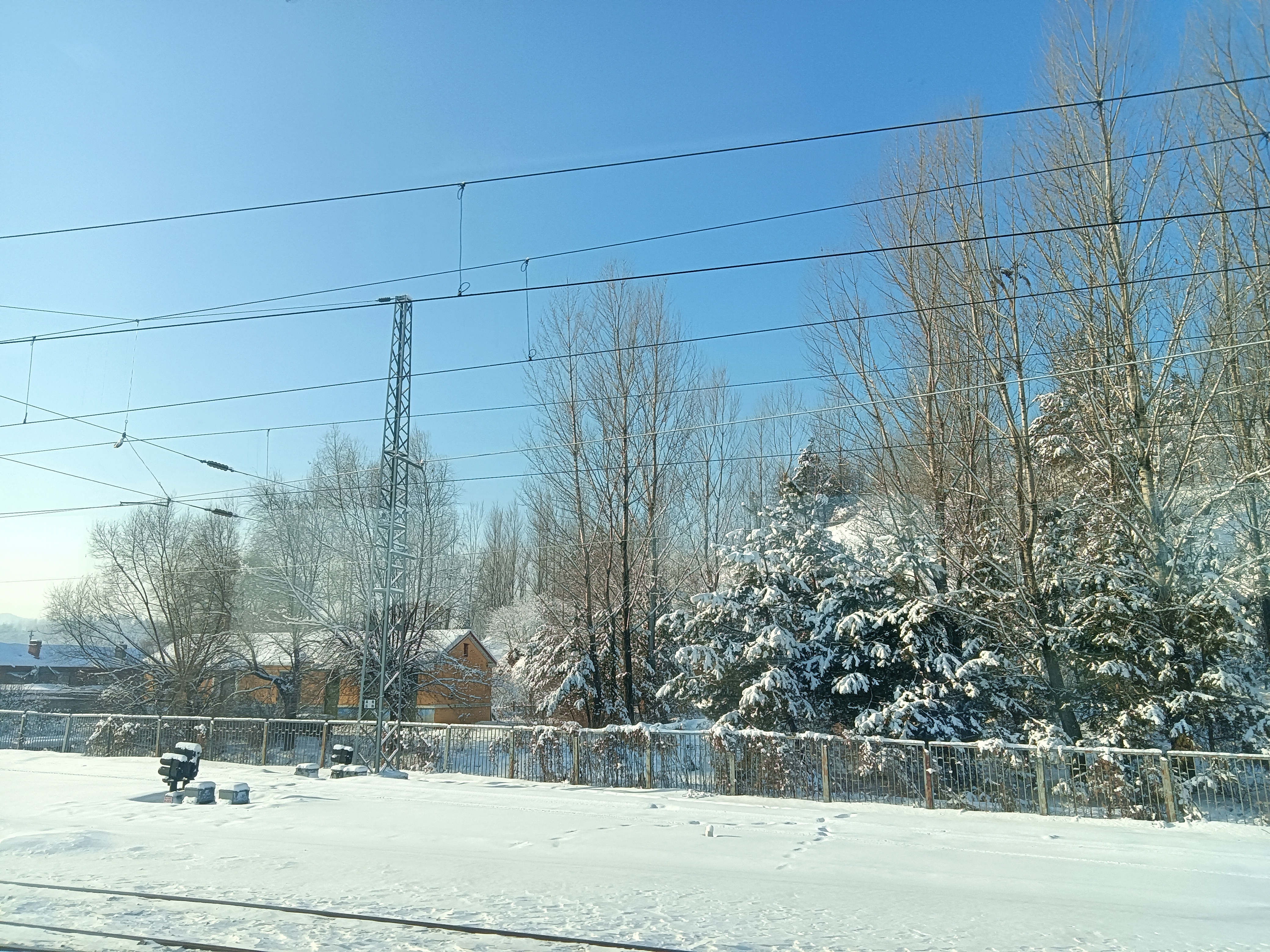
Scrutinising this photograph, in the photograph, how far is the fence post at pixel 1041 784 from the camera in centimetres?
1370

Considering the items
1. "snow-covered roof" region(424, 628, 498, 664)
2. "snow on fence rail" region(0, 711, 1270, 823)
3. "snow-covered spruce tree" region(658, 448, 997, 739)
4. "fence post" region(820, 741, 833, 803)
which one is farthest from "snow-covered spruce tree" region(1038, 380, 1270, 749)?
"snow-covered roof" region(424, 628, 498, 664)

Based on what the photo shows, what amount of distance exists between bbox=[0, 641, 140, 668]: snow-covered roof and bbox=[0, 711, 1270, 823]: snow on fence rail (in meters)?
11.8

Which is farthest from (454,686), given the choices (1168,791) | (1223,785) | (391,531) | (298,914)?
(298,914)

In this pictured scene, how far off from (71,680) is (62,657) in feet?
42.9

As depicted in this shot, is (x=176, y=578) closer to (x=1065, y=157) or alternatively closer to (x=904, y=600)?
(x=904, y=600)

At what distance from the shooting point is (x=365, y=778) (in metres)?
17.2

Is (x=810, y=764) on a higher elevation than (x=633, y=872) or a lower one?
higher

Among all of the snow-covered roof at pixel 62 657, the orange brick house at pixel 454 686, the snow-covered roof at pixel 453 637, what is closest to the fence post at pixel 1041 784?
the orange brick house at pixel 454 686

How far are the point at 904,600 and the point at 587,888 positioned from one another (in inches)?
470

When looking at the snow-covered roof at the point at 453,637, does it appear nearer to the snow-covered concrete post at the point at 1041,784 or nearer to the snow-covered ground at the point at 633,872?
the snow-covered ground at the point at 633,872

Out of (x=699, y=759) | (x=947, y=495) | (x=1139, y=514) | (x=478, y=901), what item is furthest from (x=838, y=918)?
(x=947, y=495)

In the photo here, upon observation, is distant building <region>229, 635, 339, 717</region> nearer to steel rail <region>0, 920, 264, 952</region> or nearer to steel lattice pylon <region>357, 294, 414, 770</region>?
steel lattice pylon <region>357, 294, 414, 770</region>

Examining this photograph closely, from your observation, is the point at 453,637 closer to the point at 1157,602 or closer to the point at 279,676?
the point at 279,676

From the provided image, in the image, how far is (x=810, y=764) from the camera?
1573 cm
